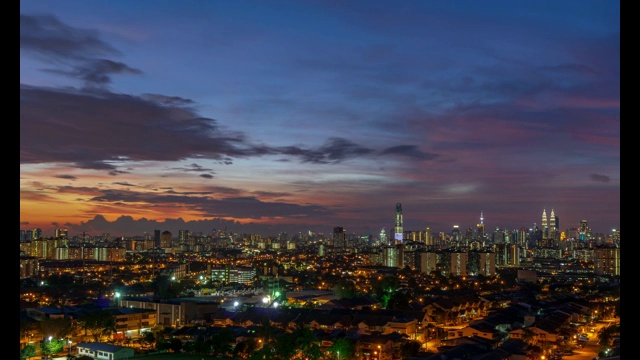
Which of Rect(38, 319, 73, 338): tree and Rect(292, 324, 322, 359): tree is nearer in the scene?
Rect(292, 324, 322, 359): tree

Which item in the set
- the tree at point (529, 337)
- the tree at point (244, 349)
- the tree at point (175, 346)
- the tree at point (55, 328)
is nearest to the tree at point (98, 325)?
the tree at point (55, 328)

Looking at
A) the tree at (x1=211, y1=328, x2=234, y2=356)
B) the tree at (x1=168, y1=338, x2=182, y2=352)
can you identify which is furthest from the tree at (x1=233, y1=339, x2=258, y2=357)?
the tree at (x1=168, y1=338, x2=182, y2=352)

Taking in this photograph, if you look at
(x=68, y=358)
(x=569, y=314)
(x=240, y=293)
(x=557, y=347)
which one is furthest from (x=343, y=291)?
(x=68, y=358)

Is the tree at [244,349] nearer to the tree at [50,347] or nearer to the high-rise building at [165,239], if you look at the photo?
the tree at [50,347]

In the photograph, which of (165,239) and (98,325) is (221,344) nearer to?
(98,325)

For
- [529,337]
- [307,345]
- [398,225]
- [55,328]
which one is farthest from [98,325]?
[398,225]

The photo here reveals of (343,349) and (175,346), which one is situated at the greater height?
(343,349)

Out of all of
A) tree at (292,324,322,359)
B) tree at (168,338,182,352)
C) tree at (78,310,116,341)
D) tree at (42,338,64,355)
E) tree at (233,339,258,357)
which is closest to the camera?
tree at (292,324,322,359)

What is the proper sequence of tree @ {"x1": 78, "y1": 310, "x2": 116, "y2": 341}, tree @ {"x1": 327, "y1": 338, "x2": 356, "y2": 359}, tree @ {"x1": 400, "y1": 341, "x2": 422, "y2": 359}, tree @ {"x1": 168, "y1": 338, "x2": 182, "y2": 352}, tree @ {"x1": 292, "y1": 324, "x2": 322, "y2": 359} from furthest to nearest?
tree @ {"x1": 78, "y1": 310, "x2": 116, "y2": 341}
tree @ {"x1": 168, "y1": 338, "x2": 182, "y2": 352}
tree @ {"x1": 400, "y1": 341, "x2": 422, "y2": 359}
tree @ {"x1": 327, "y1": 338, "x2": 356, "y2": 359}
tree @ {"x1": 292, "y1": 324, "x2": 322, "y2": 359}

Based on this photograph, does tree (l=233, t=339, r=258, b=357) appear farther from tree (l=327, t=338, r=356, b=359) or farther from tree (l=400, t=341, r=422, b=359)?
tree (l=400, t=341, r=422, b=359)

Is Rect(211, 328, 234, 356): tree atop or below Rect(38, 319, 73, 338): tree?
below

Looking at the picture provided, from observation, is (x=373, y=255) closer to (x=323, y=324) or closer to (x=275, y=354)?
(x=323, y=324)
